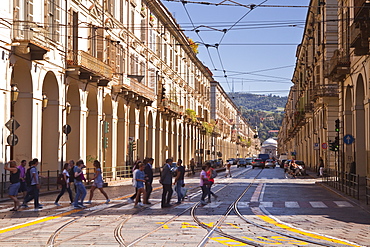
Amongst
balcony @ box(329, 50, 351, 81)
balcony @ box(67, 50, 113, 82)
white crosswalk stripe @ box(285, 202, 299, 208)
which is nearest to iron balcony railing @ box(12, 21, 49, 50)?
balcony @ box(67, 50, 113, 82)

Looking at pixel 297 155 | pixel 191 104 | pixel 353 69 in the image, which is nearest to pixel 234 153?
pixel 297 155

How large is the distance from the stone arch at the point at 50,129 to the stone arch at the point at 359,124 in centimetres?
1590

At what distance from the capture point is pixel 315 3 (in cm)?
5969

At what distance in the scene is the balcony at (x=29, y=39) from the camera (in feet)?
86.4

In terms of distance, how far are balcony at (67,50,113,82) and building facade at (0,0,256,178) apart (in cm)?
5

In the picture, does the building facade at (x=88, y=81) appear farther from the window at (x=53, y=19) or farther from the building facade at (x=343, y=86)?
the building facade at (x=343, y=86)

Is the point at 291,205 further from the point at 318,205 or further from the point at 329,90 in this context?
the point at 329,90

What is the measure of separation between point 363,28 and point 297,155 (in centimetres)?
7698

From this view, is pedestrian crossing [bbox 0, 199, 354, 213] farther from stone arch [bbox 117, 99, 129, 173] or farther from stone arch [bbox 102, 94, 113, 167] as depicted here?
Result: stone arch [bbox 117, 99, 129, 173]

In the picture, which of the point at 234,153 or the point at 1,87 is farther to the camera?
the point at 234,153

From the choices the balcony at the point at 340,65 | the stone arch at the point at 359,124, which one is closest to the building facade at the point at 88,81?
the balcony at the point at 340,65

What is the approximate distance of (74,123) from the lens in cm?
A: 3653

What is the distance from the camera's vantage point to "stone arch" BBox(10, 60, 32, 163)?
1146 inches

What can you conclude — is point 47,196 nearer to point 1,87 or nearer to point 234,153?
point 1,87
